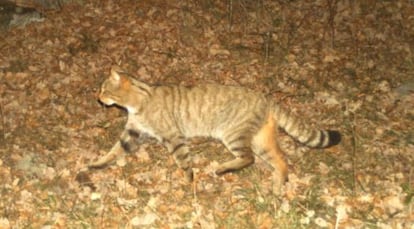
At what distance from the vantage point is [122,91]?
676 cm

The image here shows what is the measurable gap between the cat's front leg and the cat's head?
514 millimetres

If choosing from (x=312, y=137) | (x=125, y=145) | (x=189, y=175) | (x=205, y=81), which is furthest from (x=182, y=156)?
(x=205, y=81)

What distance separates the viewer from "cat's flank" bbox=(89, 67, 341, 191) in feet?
22.4

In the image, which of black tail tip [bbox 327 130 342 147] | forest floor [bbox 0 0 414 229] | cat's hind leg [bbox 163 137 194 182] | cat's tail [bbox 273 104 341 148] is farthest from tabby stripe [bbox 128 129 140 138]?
black tail tip [bbox 327 130 342 147]

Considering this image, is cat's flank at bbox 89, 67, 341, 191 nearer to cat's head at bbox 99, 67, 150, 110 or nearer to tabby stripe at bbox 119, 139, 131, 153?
cat's head at bbox 99, 67, 150, 110

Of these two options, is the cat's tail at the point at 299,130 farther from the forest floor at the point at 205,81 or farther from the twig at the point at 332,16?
the twig at the point at 332,16

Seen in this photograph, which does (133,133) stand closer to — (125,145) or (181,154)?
(125,145)

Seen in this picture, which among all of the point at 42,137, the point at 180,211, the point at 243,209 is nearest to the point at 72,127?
the point at 42,137

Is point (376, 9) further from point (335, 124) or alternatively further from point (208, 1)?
point (335, 124)

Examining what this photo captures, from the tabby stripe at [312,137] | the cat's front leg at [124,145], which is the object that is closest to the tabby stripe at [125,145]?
the cat's front leg at [124,145]

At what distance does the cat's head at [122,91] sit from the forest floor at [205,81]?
0.99m

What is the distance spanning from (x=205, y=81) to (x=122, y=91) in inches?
95.5

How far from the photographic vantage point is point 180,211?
6398mm

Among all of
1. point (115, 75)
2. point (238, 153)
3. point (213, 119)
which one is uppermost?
point (115, 75)
